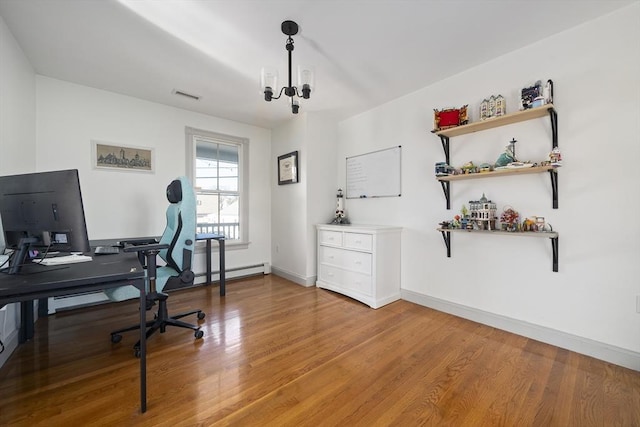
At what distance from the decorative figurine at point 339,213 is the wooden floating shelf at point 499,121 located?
165cm

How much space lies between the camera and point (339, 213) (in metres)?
3.74

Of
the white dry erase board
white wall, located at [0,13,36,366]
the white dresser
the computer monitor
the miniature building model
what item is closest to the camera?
the computer monitor

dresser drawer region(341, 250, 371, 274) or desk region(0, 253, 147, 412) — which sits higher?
desk region(0, 253, 147, 412)

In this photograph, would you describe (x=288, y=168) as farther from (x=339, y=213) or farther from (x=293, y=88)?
(x=293, y=88)

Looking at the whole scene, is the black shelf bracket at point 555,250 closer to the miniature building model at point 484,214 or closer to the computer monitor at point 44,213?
the miniature building model at point 484,214

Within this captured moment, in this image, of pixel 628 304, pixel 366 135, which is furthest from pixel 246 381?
pixel 366 135

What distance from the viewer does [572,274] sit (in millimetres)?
1975

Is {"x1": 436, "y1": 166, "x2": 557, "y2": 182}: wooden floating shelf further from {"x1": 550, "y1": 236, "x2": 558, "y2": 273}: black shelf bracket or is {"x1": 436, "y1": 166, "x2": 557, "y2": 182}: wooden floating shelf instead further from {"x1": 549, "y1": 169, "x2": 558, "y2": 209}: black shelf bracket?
{"x1": 550, "y1": 236, "x2": 558, "y2": 273}: black shelf bracket

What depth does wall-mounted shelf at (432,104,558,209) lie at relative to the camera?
2002 mm

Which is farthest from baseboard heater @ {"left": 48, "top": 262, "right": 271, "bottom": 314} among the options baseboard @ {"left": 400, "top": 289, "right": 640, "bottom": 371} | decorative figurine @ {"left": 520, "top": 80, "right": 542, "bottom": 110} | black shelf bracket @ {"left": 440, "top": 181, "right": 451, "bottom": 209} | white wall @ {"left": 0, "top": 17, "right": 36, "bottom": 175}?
decorative figurine @ {"left": 520, "top": 80, "right": 542, "bottom": 110}

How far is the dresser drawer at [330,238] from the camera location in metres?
3.29

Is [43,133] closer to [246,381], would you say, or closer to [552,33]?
[246,381]

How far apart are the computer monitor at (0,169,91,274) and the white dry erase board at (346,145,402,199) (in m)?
2.91

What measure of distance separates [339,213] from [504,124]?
2165 millimetres
